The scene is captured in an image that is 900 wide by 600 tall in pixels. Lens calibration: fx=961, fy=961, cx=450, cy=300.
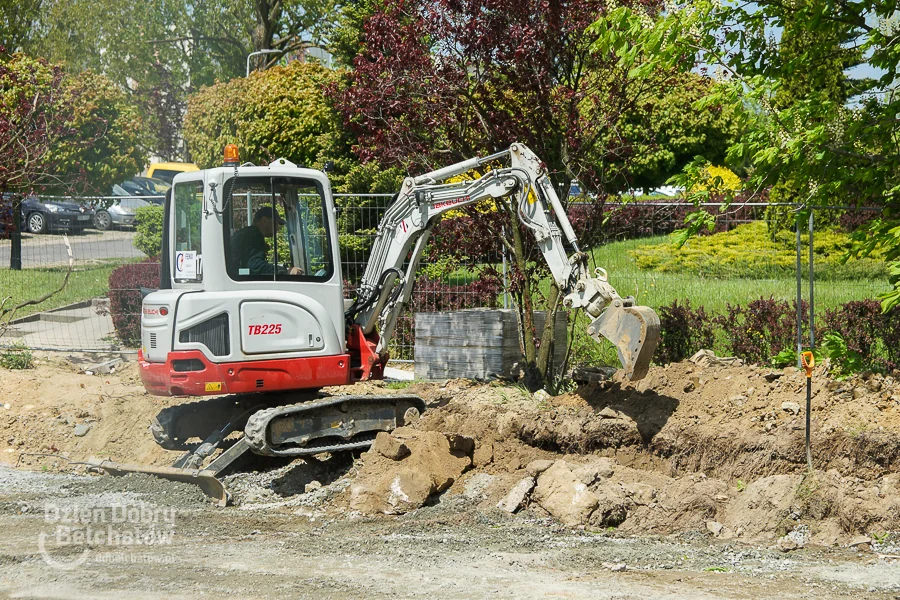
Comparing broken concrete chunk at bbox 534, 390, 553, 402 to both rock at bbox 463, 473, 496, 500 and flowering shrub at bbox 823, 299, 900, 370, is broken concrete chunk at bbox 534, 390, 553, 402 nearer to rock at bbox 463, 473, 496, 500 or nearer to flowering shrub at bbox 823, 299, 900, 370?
rock at bbox 463, 473, 496, 500

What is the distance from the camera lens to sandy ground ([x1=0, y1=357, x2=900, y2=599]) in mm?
5801

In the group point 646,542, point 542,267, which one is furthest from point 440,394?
point 646,542

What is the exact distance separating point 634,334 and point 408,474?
87.1 inches

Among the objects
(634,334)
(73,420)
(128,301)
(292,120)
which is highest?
(292,120)

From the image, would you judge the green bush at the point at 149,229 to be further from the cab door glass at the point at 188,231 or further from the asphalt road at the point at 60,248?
the cab door glass at the point at 188,231

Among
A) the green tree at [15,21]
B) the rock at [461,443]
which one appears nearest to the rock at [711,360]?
the rock at [461,443]

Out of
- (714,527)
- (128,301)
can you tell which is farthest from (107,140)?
(714,527)

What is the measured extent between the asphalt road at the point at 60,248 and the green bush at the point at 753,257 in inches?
329

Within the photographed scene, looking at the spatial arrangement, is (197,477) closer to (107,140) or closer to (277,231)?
(277,231)

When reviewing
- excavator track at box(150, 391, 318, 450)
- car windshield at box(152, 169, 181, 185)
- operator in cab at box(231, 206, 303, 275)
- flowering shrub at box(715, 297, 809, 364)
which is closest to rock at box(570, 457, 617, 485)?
excavator track at box(150, 391, 318, 450)

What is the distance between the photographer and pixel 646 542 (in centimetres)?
675

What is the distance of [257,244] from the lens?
8.55 meters

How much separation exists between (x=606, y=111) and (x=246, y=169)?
15.0 ft

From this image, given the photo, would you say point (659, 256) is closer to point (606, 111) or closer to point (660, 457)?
point (606, 111)
